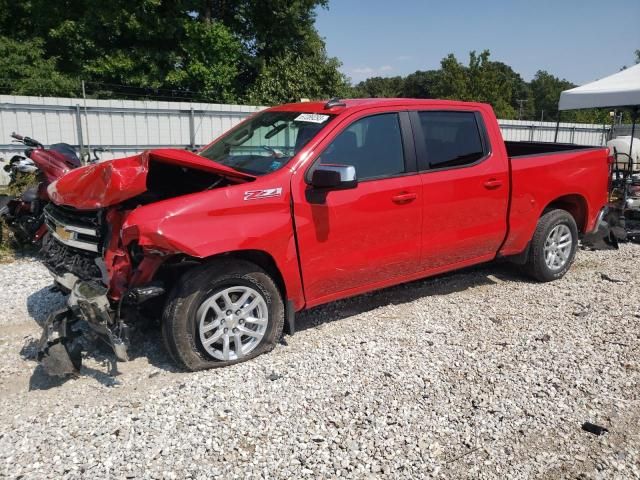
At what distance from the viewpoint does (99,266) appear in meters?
3.61

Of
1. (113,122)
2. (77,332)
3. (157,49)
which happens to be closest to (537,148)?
(77,332)

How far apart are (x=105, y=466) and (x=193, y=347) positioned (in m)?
1.01

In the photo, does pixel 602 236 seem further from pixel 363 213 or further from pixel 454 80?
pixel 454 80

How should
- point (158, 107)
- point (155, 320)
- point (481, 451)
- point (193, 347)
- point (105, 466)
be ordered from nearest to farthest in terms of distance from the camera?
1. point (105, 466)
2. point (481, 451)
3. point (193, 347)
4. point (155, 320)
5. point (158, 107)

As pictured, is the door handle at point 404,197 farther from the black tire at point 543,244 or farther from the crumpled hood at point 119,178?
the black tire at point 543,244

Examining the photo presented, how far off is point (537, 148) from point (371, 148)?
2963 mm

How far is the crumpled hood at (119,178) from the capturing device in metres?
3.60

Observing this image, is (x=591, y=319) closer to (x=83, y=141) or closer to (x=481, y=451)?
(x=481, y=451)

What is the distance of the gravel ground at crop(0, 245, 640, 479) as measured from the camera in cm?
278

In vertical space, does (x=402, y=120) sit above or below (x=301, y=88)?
below

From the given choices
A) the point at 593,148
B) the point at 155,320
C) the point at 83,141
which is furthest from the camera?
the point at 83,141

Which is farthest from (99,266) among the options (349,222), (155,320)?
(349,222)

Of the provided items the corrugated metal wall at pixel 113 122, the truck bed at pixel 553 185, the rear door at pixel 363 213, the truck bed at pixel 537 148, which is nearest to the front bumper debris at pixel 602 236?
the truck bed at pixel 553 185

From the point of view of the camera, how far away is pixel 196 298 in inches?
138
